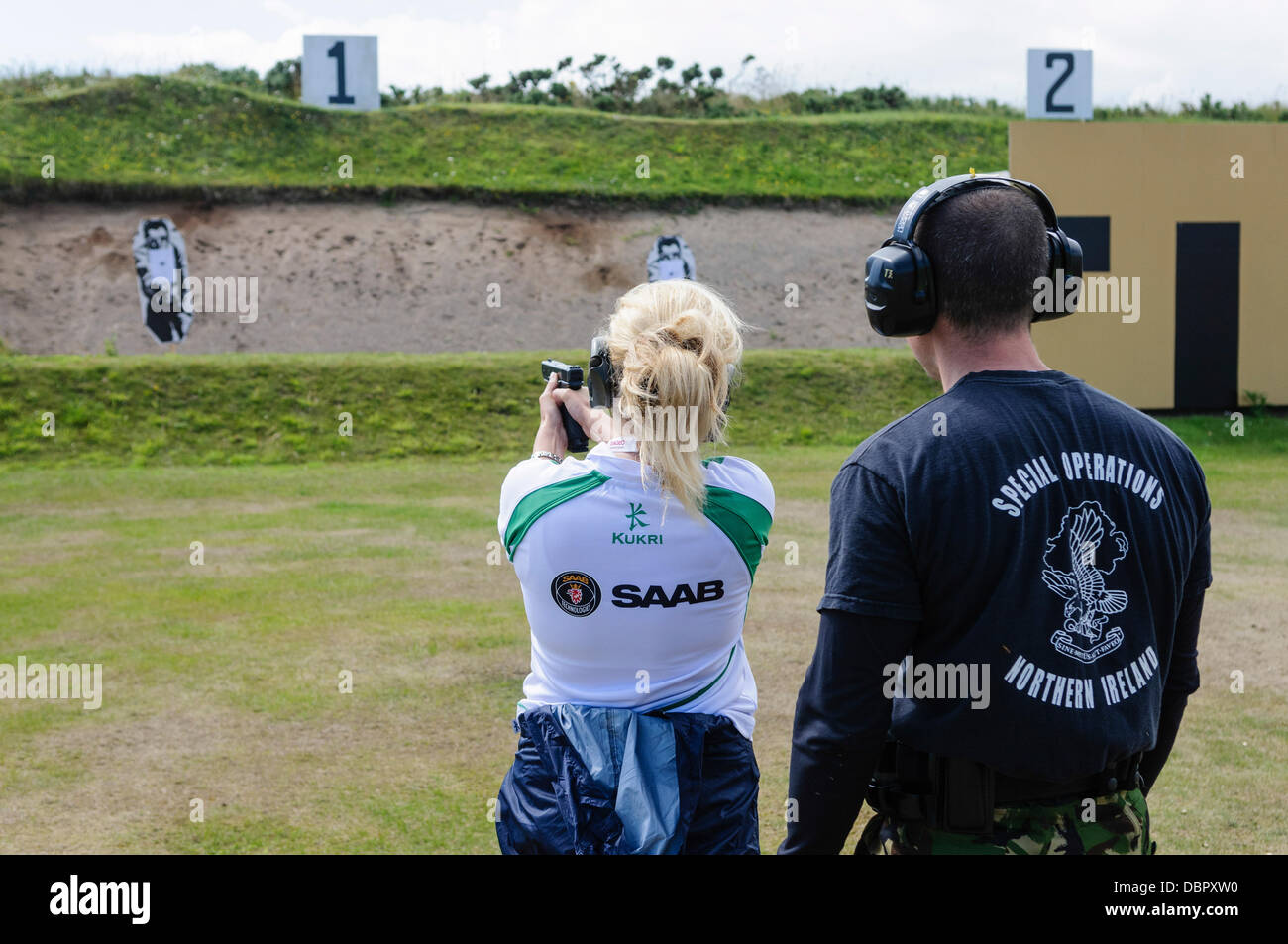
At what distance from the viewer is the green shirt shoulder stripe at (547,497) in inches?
90.6

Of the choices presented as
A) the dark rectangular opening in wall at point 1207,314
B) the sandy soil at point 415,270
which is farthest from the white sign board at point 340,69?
the dark rectangular opening in wall at point 1207,314

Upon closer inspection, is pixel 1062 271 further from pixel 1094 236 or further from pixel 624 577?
pixel 1094 236

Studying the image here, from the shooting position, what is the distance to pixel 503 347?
2541 centimetres

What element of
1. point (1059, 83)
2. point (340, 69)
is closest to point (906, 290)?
point (1059, 83)

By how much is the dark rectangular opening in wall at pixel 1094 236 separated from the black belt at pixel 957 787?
55.7 ft

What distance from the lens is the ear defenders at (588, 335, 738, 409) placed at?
7.99 feet

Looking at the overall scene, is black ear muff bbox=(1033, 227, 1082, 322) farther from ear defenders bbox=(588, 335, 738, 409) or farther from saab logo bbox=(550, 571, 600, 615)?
saab logo bbox=(550, 571, 600, 615)

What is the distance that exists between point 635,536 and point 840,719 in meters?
0.55

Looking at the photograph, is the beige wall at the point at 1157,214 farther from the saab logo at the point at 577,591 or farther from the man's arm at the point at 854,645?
the man's arm at the point at 854,645

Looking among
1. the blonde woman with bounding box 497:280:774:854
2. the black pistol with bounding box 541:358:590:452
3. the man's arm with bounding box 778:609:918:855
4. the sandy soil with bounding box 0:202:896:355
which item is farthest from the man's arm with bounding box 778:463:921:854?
the sandy soil with bounding box 0:202:896:355

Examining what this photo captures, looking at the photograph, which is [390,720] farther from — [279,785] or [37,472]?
[37,472]

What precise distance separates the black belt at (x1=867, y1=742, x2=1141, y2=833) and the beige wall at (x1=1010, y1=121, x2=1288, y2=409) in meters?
16.3
